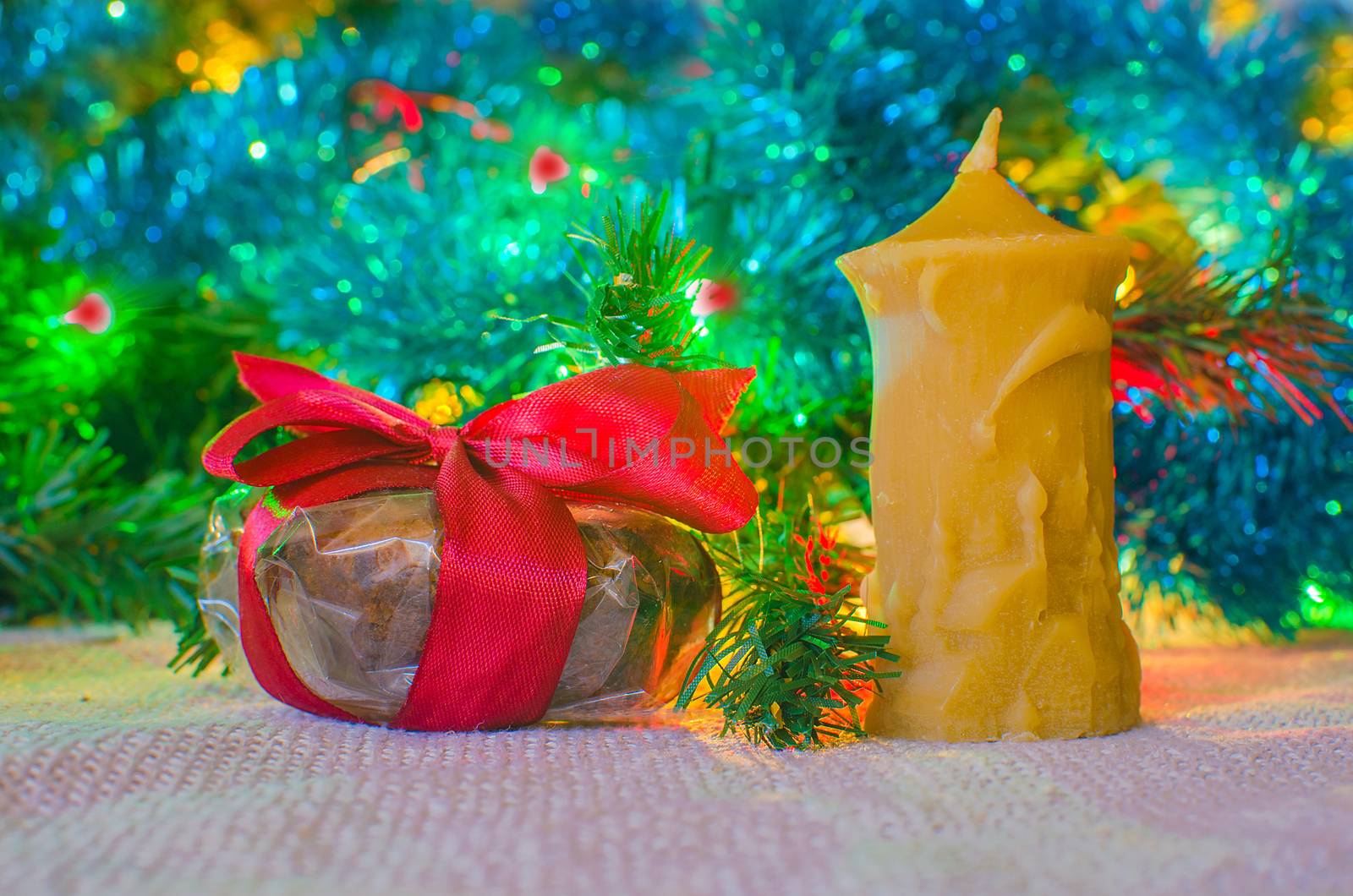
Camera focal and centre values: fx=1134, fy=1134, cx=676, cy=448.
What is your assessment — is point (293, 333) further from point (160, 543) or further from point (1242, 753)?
point (1242, 753)

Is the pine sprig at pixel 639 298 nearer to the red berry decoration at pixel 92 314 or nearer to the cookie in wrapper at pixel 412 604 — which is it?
the cookie in wrapper at pixel 412 604

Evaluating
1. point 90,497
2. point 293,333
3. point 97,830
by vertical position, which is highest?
point 293,333

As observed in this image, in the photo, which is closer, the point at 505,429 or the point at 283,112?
the point at 505,429

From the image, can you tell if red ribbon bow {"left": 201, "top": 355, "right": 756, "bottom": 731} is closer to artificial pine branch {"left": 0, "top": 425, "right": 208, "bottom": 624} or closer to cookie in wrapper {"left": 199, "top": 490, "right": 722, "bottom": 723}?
cookie in wrapper {"left": 199, "top": 490, "right": 722, "bottom": 723}

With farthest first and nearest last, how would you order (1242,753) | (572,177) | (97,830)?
1. (572,177)
2. (1242,753)
3. (97,830)

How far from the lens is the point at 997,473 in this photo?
510mm

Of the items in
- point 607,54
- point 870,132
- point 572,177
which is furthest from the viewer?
point 607,54

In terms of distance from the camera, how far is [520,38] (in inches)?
36.0

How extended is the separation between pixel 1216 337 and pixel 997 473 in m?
0.24

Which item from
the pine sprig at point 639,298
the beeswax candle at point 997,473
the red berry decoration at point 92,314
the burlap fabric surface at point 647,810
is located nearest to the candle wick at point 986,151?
the beeswax candle at point 997,473

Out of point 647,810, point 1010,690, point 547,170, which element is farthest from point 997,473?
point 547,170

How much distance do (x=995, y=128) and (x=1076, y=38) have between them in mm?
306

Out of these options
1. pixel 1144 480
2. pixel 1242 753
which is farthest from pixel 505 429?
pixel 1144 480

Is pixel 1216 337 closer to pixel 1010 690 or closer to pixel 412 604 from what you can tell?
pixel 1010 690
